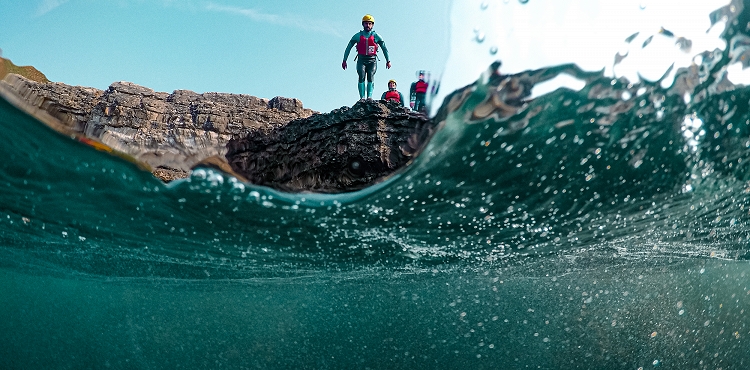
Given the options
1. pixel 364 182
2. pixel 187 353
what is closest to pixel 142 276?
pixel 364 182

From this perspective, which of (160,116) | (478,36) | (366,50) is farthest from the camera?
(366,50)

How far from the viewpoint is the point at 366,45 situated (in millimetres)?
9398

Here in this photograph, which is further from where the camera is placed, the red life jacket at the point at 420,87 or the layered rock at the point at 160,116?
the red life jacket at the point at 420,87

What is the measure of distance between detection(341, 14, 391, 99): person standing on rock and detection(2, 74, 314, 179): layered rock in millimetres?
1340

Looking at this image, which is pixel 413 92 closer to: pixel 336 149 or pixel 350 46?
pixel 350 46

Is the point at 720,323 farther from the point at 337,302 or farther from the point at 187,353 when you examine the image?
the point at 187,353

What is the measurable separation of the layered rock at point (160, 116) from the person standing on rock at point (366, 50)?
1340 millimetres

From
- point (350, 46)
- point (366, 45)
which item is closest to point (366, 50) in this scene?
point (366, 45)

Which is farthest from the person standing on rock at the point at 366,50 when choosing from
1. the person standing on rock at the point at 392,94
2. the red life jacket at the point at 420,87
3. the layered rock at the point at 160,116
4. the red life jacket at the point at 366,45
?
the layered rock at the point at 160,116

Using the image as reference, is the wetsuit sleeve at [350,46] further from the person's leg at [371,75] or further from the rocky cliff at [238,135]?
the rocky cliff at [238,135]

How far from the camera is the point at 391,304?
92.6 ft

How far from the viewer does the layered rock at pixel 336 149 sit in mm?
6082

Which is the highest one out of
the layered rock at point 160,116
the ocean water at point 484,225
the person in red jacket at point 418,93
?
the person in red jacket at point 418,93

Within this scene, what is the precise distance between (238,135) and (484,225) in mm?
6066
